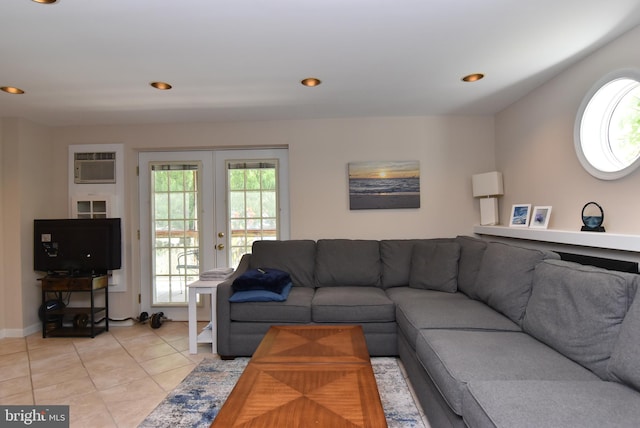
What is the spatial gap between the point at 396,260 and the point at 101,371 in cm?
277

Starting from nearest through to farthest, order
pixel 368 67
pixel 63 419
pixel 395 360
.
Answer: pixel 63 419
pixel 368 67
pixel 395 360

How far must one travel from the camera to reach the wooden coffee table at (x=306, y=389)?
1.32m

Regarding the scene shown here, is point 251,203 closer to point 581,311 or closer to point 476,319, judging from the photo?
point 476,319

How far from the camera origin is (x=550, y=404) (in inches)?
48.4

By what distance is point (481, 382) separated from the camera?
1.41m

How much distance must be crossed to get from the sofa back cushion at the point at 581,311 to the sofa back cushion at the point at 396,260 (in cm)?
145

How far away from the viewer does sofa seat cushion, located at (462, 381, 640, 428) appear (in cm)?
114

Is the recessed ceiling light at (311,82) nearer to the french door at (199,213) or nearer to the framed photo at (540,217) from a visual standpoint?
the french door at (199,213)

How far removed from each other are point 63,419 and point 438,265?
3.03 metres

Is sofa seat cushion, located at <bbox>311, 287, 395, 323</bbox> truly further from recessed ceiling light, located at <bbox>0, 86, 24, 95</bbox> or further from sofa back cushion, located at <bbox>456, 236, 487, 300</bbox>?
recessed ceiling light, located at <bbox>0, 86, 24, 95</bbox>

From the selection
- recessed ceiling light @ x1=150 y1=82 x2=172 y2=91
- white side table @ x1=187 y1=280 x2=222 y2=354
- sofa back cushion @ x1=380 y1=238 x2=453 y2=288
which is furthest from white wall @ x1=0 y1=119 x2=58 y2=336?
sofa back cushion @ x1=380 y1=238 x2=453 y2=288

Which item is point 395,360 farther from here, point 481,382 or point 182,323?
point 182,323

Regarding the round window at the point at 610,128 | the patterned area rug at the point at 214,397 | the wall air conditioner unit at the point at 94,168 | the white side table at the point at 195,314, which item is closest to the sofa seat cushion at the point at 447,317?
the patterned area rug at the point at 214,397

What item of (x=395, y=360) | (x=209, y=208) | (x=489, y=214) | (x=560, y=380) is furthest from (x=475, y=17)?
(x=209, y=208)
